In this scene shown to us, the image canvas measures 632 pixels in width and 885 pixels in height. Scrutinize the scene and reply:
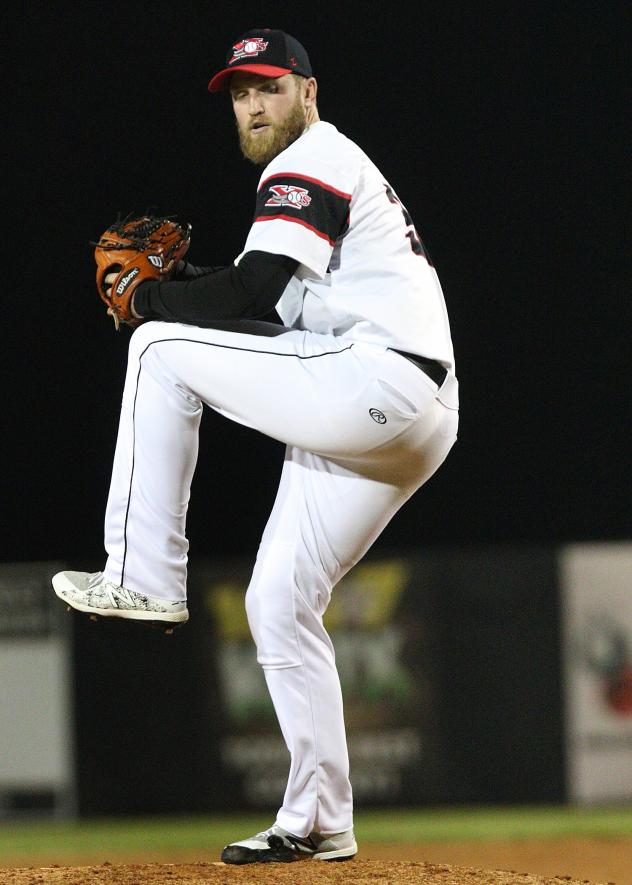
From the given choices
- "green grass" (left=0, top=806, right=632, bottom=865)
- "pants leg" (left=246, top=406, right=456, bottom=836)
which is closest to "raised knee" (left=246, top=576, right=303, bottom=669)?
"pants leg" (left=246, top=406, right=456, bottom=836)

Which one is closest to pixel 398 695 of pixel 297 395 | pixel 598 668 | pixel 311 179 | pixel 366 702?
pixel 366 702

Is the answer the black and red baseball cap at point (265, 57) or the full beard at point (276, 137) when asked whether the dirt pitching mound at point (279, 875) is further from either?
the black and red baseball cap at point (265, 57)

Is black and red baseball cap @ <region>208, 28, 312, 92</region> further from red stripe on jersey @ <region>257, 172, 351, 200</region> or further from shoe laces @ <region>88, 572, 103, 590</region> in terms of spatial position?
shoe laces @ <region>88, 572, 103, 590</region>

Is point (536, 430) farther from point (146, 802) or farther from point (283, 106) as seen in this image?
point (283, 106)

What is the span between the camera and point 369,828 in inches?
301

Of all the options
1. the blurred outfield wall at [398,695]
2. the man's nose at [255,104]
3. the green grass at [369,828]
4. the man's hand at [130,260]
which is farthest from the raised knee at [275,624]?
the blurred outfield wall at [398,695]

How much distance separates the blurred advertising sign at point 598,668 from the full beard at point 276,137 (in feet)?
17.1

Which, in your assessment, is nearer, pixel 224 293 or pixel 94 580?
pixel 224 293

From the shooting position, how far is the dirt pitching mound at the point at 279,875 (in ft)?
10.1

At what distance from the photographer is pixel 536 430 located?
11.2m

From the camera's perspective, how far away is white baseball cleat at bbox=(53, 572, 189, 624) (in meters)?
3.05

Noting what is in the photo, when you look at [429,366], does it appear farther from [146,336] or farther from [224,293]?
[146,336]

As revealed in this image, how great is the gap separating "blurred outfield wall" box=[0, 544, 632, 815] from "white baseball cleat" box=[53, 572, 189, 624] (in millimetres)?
4859

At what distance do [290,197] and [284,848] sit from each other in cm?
171
